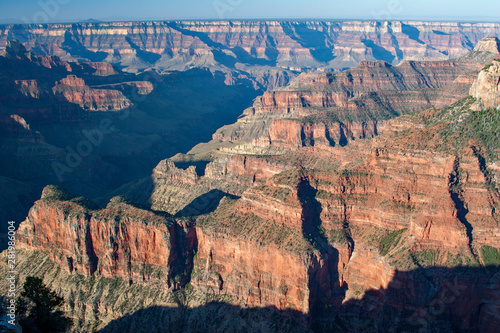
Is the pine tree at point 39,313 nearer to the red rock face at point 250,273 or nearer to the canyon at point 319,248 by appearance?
the canyon at point 319,248

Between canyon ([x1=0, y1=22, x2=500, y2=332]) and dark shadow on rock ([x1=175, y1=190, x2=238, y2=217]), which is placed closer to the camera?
canyon ([x1=0, y1=22, x2=500, y2=332])

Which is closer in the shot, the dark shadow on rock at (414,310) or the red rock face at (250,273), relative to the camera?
the dark shadow on rock at (414,310)

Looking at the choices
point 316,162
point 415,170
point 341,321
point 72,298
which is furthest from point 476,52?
point 72,298

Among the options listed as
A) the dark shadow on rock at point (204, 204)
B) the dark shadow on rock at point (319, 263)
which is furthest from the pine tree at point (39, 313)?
the dark shadow on rock at point (204, 204)

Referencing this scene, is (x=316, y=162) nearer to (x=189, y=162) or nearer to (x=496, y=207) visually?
(x=189, y=162)

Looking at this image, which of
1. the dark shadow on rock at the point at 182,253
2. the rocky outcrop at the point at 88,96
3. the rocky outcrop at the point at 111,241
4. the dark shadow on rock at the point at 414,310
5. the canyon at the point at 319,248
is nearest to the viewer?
the dark shadow on rock at the point at 414,310

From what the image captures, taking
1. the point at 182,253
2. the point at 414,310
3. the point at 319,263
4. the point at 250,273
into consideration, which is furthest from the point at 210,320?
the point at 414,310

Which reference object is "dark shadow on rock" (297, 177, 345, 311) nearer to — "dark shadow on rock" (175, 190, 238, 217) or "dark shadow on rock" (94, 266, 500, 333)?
"dark shadow on rock" (94, 266, 500, 333)

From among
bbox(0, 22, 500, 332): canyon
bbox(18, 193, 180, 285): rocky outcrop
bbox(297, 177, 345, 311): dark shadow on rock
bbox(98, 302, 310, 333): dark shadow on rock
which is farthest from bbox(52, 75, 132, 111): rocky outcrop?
bbox(297, 177, 345, 311): dark shadow on rock
